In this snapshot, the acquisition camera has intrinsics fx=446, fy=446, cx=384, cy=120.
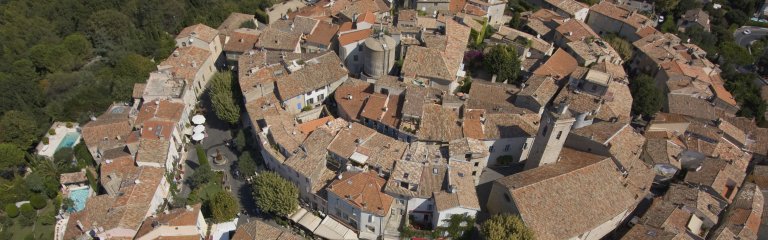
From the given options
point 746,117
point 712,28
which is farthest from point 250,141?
point 712,28

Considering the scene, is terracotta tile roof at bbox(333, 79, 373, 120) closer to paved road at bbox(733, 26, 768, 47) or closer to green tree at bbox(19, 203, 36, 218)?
green tree at bbox(19, 203, 36, 218)

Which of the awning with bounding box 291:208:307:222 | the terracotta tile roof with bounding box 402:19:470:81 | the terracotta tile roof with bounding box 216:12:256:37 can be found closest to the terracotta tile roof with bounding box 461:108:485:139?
the terracotta tile roof with bounding box 402:19:470:81

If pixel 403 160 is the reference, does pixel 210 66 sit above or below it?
below

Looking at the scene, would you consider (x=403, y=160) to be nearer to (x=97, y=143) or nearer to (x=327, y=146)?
(x=327, y=146)

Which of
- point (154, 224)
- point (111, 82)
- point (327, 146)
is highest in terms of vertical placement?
point (327, 146)

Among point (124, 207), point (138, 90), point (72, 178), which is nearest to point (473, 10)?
point (138, 90)

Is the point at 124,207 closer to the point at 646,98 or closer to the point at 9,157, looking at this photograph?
the point at 9,157
